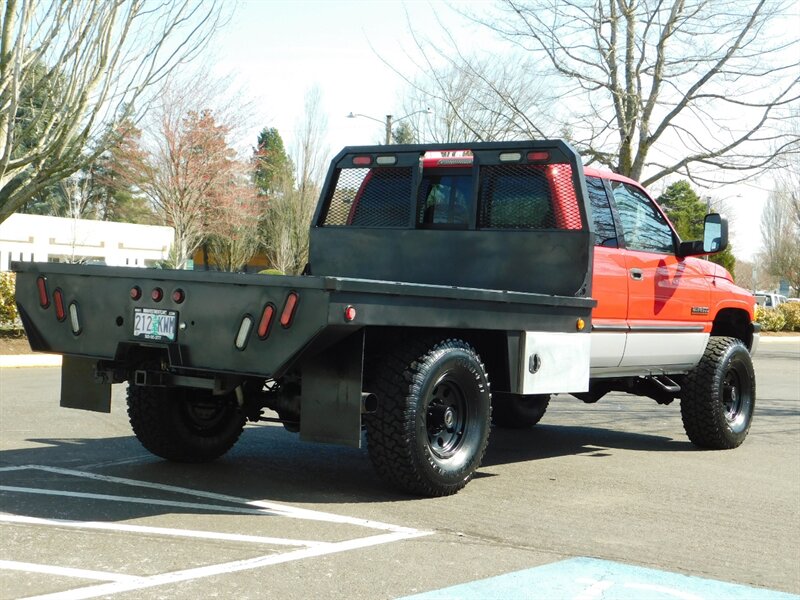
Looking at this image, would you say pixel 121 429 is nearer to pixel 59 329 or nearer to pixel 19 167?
pixel 59 329

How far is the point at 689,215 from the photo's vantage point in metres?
59.8

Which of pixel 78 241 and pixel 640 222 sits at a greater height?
pixel 78 241

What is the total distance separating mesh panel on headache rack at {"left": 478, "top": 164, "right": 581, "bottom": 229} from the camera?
25.9ft

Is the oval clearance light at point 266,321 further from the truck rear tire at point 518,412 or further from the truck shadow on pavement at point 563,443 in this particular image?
the truck rear tire at point 518,412

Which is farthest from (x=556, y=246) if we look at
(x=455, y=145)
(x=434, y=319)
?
(x=434, y=319)

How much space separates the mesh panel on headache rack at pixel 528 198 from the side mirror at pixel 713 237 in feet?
5.52

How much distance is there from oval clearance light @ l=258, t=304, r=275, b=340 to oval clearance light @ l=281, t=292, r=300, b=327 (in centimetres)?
8

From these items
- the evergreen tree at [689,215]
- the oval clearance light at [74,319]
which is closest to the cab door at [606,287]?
the oval clearance light at [74,319]

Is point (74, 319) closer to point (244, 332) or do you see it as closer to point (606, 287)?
point (244, 332)

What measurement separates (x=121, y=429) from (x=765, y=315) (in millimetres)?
35504

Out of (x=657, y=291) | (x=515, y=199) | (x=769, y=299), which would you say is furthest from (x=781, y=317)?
(x=515, y=199)

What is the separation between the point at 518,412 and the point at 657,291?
1999 mm

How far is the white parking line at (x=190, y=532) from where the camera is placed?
445 centimetres

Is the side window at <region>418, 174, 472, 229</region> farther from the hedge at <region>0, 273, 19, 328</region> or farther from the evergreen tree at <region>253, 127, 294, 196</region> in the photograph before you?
the evergreen tree at <region>253, 127, 294, 196</region>
